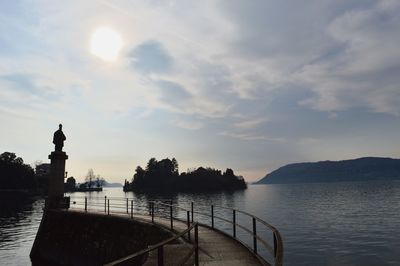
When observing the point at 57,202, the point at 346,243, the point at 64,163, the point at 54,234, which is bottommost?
the point at 346,243

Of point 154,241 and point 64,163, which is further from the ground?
point 64,163

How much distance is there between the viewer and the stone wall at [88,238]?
18370mm

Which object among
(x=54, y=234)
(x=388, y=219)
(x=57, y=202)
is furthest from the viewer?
(x=388, y=219)

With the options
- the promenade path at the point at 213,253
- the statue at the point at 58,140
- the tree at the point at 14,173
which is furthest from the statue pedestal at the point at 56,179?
the tree at the point at 14,173

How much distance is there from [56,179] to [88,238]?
6260mm

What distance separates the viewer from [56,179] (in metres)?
26.2

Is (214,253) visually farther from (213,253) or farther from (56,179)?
(56,179)

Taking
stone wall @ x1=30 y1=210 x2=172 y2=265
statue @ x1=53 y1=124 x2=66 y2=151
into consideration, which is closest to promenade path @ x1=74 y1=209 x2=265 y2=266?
stone wall @ x1=30 y1=210 x2=172 y2=265

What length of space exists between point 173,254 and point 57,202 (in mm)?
16990

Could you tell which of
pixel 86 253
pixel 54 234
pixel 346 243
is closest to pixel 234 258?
pixel 86 253

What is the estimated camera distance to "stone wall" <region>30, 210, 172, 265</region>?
18.4 metres

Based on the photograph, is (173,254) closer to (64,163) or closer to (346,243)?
(64,163)

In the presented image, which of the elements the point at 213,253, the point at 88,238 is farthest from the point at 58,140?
the point at 213,253

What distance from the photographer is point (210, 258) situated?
1112 centimetres
